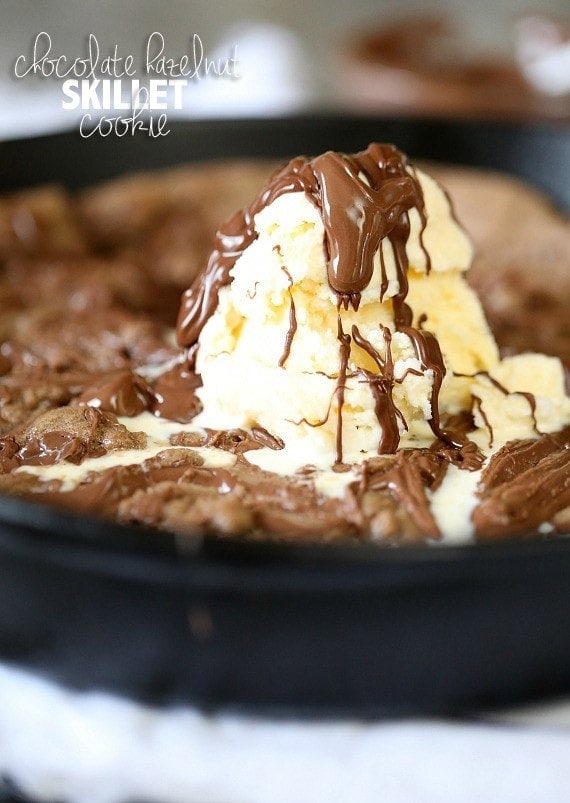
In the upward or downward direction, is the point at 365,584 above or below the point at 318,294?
below

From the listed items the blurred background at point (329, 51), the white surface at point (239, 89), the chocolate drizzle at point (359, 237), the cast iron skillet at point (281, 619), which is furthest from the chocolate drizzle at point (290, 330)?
the white surface at point (239, 89)

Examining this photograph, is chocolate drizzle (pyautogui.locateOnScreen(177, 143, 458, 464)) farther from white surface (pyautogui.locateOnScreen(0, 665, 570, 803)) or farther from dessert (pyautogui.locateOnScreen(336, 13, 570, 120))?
dessert (pyautogui.locateOnScreen(336, 13, 570, 120))

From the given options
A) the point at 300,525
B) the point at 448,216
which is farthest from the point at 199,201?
the point at 300,525

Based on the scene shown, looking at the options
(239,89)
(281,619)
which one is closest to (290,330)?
(281,619)

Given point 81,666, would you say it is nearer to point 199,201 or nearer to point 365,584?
point 365,584

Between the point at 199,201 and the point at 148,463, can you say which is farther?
the point at 199,201

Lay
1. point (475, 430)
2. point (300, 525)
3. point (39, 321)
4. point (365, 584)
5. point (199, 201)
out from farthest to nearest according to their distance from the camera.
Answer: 1. point (199, 201)
2. point (39, 321)
3. point (475, 430)
4. point (300, 525)
5. point (365, 584)

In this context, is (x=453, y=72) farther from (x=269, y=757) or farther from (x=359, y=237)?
(x=269, y=757)

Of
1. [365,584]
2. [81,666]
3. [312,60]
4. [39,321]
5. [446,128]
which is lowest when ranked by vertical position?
[81,666]
